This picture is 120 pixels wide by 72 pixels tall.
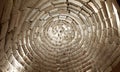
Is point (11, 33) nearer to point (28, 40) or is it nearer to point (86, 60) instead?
point (28, 40)

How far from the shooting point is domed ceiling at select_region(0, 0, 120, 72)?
217 cm

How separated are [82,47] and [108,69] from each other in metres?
0.41

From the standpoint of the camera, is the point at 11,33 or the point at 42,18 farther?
the point at 42,18

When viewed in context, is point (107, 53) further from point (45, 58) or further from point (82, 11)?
point (45, 58)

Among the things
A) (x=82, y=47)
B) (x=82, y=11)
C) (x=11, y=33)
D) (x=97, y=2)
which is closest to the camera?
(x=11, y=33)

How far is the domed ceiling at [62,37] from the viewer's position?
7.13 ft

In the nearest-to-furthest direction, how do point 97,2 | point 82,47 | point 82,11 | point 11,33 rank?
point 11,33 → point 97,2 → point 82,11 → point 82,47

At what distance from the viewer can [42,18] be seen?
2516 mm

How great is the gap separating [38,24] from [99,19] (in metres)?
0.63

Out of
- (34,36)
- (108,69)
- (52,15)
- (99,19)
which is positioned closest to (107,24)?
(99,19)

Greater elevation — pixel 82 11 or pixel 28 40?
pixel 82 11

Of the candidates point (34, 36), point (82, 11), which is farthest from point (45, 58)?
point (82, 11)

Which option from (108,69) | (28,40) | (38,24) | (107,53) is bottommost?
A: (108,69)

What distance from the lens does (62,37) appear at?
268 centimetres
